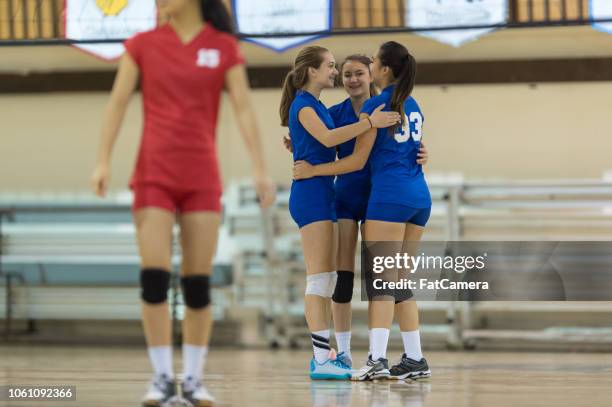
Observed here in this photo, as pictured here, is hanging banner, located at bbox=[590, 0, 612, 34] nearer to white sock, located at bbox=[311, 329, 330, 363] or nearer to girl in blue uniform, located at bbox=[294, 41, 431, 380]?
girl in blue uniform, located at bbox=[294, 41, 431, 380]

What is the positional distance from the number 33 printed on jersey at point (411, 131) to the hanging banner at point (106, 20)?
340 centimetres

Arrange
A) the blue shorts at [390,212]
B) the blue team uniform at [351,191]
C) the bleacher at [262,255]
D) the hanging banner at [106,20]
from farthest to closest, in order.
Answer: the hanging banner at [106,20] < the bleacher at [262,255] < the blue team uniform at [351,191] < the blue shorts at [390,212]

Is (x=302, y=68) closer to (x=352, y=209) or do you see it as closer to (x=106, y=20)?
(x=352, y=209)

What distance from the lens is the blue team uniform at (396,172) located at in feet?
13.3

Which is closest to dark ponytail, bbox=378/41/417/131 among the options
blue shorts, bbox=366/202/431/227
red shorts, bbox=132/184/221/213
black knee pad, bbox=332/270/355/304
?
blue shorts, bbox=366/202/431/227

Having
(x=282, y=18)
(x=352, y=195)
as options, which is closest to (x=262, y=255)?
(x=282, y=18)

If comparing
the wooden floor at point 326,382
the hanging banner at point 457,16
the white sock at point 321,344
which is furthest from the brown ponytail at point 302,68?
the hanging banner at point 457,16

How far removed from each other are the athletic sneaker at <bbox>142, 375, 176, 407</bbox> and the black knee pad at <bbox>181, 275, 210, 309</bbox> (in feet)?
0.71

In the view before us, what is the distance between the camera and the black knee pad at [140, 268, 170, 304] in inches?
113

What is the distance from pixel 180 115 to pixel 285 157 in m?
4.39

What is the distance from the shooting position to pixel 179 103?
9.52 ft

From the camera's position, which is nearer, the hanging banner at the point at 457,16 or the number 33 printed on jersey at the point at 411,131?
the number 33 printed on jersey at the point at 411,131

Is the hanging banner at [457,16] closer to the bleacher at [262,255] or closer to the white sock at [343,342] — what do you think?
the bleacher at [262,255]

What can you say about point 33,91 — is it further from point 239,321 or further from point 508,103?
point 508,103
